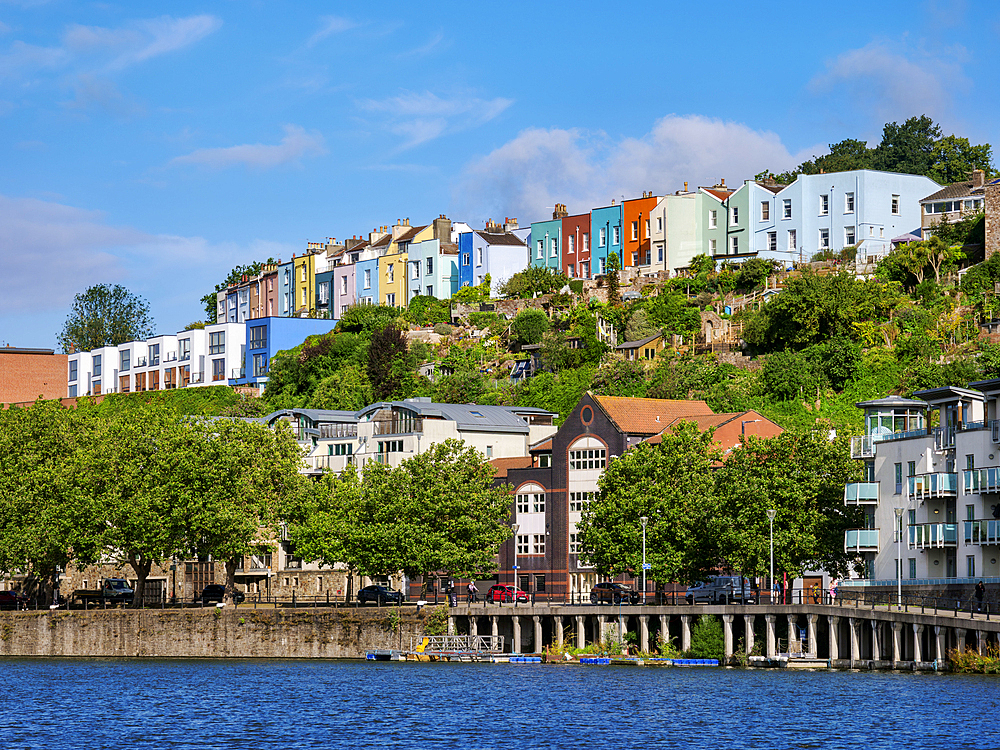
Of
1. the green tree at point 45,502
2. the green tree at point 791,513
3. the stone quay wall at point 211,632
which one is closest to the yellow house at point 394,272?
the green tree at point 45,502

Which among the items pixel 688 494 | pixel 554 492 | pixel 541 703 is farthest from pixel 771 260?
pixel 541 703

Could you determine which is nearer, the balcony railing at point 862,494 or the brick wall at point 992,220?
the balcony railing at point 862,494

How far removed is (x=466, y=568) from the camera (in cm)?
9650

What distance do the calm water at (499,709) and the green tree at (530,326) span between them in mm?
60242

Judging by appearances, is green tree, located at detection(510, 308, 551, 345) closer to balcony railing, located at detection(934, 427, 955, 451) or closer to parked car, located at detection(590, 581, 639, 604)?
parked car, located at detection(590, 581, 639, 604)

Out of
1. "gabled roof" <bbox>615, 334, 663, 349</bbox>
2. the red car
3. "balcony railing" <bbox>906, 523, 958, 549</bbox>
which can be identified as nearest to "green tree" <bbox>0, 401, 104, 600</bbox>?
the red car

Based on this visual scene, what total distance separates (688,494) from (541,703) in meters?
24.7

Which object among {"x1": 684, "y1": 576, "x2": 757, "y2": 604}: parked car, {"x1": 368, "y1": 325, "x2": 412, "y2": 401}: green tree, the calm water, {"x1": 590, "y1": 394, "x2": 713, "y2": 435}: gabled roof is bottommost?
the calm water

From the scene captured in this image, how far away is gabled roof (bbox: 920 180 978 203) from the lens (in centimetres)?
14262

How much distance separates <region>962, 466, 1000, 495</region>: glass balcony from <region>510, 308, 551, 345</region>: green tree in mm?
67393

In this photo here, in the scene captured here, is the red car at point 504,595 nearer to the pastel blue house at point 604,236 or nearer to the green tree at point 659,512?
the green tree at point 659,512

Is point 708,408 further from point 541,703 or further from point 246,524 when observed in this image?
point 541,703

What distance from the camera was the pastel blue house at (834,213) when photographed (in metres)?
144

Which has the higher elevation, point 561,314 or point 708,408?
point 561,314
